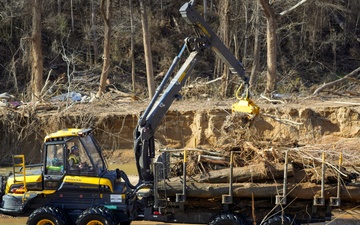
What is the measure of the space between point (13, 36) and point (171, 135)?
15.9m

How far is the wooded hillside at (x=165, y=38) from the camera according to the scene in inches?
1315

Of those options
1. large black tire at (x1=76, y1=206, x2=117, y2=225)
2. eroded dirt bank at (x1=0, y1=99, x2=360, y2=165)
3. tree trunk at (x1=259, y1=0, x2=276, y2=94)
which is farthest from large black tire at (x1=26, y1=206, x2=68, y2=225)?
tree trunk at (x1=259, y1=0, x2=276, y2=94)

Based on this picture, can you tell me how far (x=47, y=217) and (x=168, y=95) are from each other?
3.57 metres

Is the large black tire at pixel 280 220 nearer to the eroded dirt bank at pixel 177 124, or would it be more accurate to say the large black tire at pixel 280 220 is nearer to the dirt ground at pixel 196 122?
the dirt ground at pixel 196 122

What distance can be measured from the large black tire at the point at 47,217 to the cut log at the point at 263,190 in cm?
220

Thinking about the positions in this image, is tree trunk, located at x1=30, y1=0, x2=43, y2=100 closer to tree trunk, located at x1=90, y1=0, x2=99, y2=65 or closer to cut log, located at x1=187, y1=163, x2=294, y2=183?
tree trunk, located at x1=90, y1=0, x2=99, y2=65

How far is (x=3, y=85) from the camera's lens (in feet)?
104

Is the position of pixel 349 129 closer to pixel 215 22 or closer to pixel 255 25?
pixel 255 25

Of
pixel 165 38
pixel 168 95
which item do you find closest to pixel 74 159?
pixel 168 95

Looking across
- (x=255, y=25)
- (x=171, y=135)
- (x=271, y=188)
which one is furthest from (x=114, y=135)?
(x=255, y=25)

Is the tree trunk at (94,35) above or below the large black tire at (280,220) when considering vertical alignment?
above

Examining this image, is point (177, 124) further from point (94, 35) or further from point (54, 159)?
point (94, 35)

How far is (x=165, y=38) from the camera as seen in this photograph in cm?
3603

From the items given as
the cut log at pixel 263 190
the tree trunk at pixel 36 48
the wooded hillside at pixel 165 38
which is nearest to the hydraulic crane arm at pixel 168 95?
the cut log at pixel 263 190
